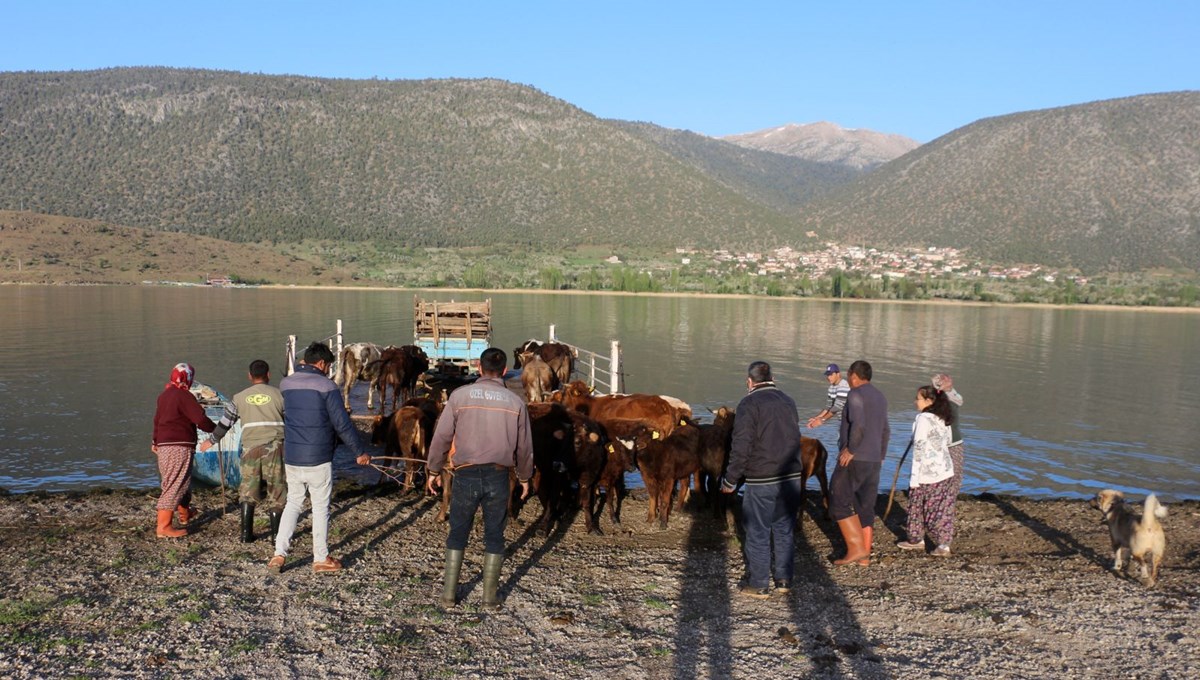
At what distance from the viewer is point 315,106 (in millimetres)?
140625

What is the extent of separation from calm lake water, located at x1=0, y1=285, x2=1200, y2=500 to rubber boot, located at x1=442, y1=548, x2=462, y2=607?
813 centimetres

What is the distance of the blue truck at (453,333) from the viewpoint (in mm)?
20234

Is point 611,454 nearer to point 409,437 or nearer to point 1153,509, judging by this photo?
point 409,437

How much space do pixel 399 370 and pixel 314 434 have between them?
1085cm

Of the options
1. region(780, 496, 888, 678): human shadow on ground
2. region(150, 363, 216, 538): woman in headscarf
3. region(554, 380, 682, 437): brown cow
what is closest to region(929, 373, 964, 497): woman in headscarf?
region(780, 496, 888, 678): human shadow on ground

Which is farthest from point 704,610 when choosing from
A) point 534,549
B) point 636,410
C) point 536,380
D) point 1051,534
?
point 536,380

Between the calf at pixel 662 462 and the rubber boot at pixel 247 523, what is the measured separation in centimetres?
391

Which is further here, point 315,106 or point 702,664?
point 315,106

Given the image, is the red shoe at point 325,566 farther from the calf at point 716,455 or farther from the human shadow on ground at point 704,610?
the calf at point 716,455

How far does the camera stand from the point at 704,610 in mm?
6598

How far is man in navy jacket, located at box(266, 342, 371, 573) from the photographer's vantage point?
665 cm

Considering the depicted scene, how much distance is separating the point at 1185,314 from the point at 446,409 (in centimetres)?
9495

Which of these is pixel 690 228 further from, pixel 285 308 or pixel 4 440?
pixel 4 440

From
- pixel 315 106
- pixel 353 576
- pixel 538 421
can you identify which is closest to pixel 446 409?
pixel 353 576
